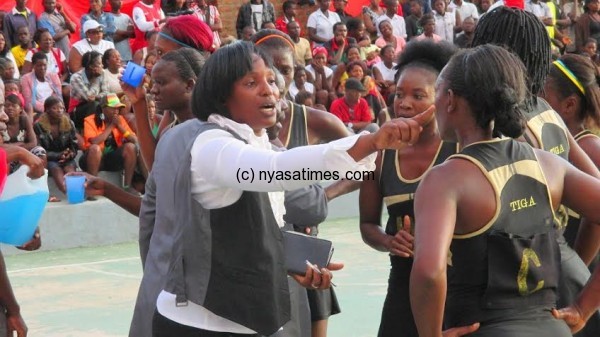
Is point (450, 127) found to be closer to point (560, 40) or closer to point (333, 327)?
point (333, 327)

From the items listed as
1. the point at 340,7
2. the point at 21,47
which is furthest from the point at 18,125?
the point at 340,7

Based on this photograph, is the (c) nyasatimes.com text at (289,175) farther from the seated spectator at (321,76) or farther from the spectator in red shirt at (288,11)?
the spectator in red shirt at (288,11)

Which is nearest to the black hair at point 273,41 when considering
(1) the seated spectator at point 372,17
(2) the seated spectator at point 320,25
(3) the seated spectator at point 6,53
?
(3) the seated spectator at point 6,53

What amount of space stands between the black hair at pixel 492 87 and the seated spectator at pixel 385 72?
13.1 m

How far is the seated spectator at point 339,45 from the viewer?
17.2 m

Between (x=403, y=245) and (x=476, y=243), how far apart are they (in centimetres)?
119

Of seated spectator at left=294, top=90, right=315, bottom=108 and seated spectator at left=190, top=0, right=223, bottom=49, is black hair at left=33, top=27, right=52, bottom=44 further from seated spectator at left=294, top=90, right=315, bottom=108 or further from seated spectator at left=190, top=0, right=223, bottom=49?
seated spectator at left=294, top=90, right=315, bottom=108

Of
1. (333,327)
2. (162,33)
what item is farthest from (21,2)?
(162,33)

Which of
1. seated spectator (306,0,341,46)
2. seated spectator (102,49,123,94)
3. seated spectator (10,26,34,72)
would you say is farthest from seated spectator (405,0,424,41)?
seated spectator (10,26,34,72)

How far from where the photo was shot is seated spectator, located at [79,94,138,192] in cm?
1222

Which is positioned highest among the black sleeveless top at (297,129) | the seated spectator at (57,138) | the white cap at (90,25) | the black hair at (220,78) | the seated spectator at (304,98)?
the black hair at (220,78)

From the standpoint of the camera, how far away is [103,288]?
8891 mm

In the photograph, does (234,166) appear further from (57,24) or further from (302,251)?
(57,24)

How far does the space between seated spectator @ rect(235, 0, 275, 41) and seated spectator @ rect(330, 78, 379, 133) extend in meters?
2.98
